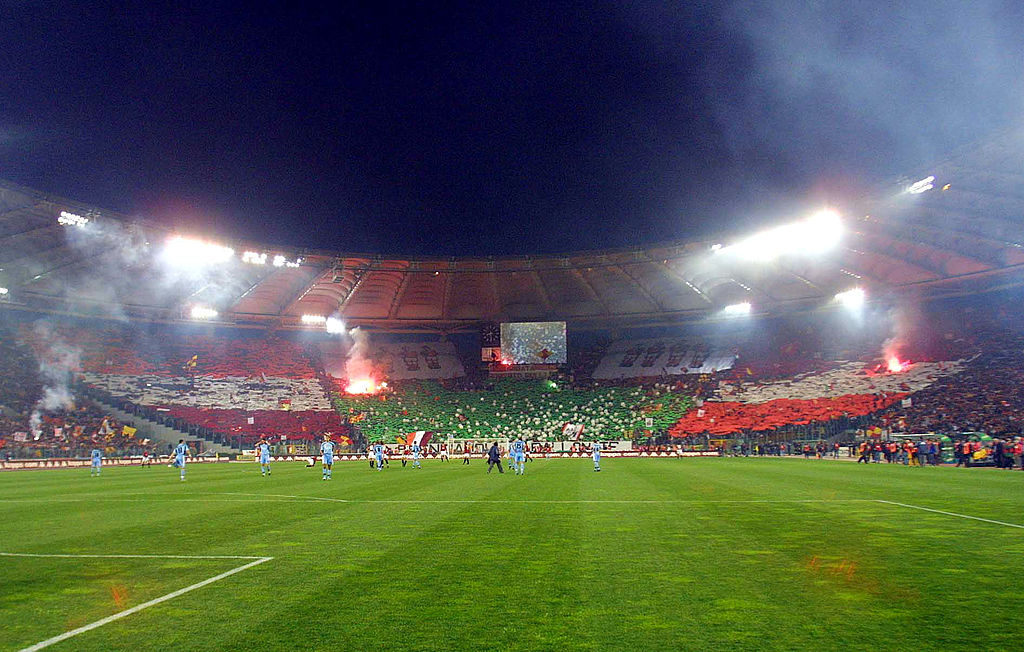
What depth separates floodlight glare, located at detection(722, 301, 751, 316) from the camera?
6038 centimetres

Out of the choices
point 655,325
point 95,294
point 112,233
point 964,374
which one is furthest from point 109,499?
point 655,325

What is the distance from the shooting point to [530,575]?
748 centimetres

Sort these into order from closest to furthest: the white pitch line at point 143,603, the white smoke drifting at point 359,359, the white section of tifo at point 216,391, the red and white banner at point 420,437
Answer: the white pitch line at point 143,603, the white section of tifo at point 216,391, the red and white banner at point 420,437, the white smoke drifting at point 359,359

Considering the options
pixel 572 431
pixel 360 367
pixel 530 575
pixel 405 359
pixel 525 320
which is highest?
pixel 525 320

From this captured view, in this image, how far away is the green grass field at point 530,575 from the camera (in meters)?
5.33

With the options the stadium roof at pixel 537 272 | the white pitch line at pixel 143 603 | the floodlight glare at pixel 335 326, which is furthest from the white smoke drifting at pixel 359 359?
the white pitch line at pixel 143 603

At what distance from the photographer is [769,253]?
50.6 m

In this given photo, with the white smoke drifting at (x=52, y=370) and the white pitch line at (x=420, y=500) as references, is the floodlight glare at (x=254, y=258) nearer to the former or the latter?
the white smoke drifting at (x=52, y=370)

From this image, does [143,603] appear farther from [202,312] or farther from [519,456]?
[202,312]

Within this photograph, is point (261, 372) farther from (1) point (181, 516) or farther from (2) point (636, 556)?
(2) point (636, 556)

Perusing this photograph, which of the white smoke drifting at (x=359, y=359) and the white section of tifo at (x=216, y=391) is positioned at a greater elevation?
the white smoke drifting at (x=359, y=359)

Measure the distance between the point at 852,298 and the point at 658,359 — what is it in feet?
61.0

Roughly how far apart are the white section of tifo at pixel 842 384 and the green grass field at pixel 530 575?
1422 inches

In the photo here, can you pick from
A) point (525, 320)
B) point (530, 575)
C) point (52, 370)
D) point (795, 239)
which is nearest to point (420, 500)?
point (530, 575)
